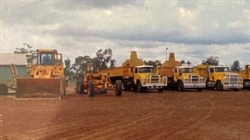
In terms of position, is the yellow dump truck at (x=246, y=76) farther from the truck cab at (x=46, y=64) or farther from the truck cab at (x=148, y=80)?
the truck cab at (x=46, y=64)

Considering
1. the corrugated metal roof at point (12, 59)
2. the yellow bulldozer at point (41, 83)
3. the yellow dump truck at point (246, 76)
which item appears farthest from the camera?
the corrugated metal roof at point (12, 59)

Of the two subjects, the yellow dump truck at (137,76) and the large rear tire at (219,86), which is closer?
the yellow dump truck at (137,76)

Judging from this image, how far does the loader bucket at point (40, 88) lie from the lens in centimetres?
2920

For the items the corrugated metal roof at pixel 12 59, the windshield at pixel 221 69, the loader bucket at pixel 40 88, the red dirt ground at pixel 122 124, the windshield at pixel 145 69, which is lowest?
the red dirt ground at pixel 122 124

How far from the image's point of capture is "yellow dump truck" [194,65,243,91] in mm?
Answer: 46500

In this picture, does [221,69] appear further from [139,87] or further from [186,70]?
[139,87]

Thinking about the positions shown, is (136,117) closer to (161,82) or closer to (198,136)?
(198,136)

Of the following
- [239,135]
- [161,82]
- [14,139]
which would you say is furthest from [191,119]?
[161,82]

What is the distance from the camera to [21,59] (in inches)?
2165

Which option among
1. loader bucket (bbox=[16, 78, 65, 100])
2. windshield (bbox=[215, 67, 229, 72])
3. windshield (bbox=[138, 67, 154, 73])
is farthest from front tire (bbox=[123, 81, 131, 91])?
loader bucket (bbox=[16, 78, 65, 100])

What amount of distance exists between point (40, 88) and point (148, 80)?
1408 centimetres

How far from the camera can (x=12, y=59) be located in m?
53.1

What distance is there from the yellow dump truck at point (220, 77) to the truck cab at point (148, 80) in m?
7.52

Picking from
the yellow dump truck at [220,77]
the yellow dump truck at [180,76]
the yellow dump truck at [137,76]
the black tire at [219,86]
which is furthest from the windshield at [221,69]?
the yellow dump truck at [137,76]
